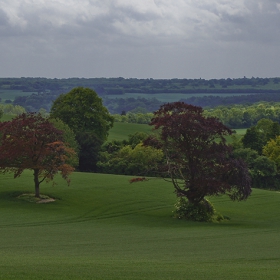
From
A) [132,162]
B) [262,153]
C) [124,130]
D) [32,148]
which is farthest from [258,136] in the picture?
[32,148]

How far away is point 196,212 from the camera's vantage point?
4662 centimetres

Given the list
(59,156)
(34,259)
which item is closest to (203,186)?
(59,156)

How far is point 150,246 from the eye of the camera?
30719 mm

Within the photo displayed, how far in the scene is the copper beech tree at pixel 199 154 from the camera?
45.2 m

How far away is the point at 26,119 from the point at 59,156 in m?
4.23

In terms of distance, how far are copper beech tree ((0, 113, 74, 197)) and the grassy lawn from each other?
121 inches

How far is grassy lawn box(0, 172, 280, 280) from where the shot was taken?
21.7 metres

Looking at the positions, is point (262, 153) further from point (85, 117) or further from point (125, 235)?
point (125, 235)

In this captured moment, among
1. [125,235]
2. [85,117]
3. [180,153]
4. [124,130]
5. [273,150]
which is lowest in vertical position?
[124,130]

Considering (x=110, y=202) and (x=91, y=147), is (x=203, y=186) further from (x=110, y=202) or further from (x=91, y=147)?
(x=91, y=147)

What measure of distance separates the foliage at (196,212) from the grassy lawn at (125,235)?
126 centimetres

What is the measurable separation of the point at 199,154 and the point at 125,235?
12227mm

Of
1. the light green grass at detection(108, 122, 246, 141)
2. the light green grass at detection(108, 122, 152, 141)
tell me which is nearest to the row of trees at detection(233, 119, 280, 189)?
the light green grass at detection(108, 122, 246, 141)

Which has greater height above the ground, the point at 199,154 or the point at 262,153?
the point at 199,154
